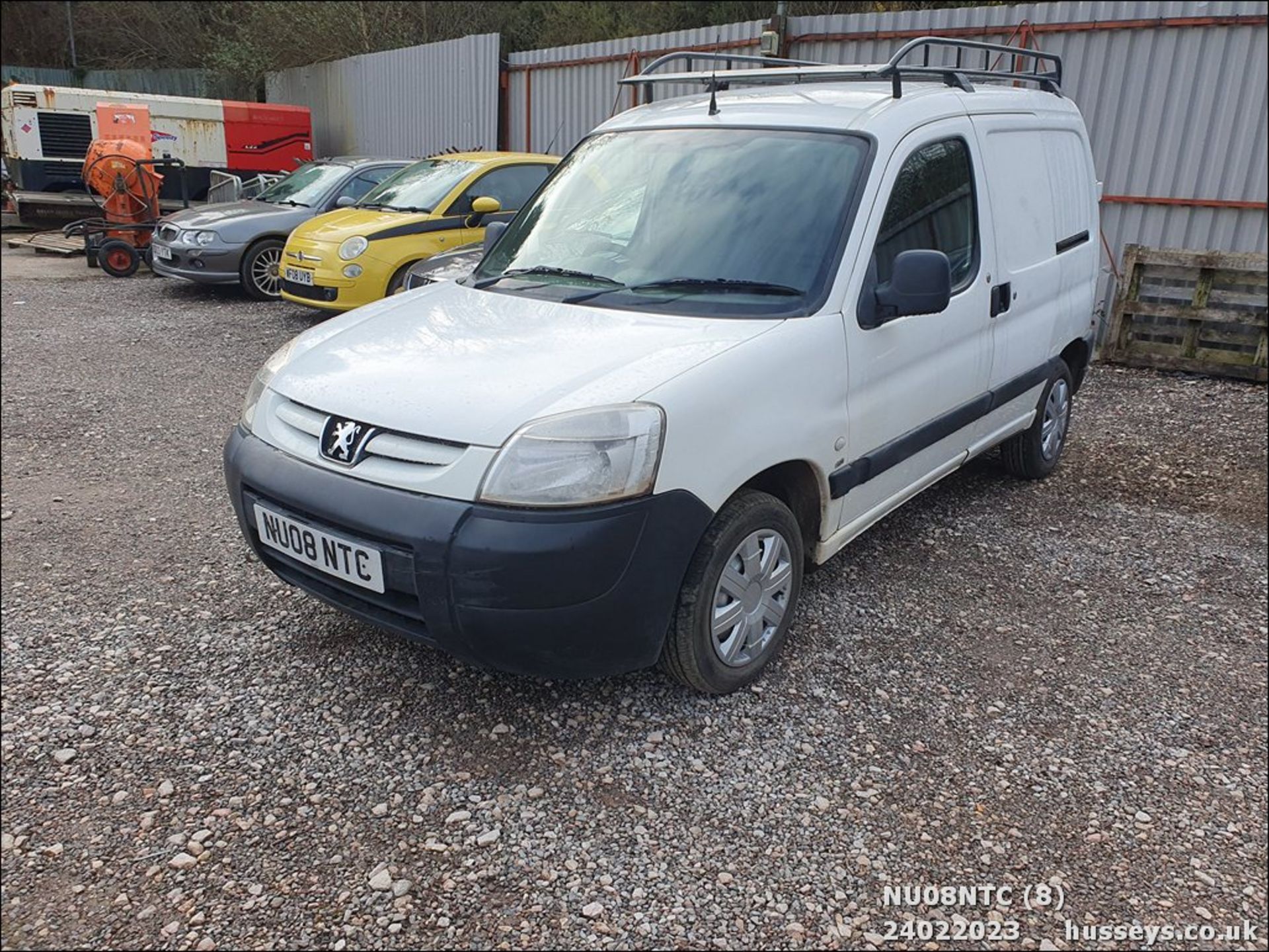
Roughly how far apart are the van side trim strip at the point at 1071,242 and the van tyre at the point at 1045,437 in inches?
23.7

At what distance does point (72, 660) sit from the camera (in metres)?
3.37

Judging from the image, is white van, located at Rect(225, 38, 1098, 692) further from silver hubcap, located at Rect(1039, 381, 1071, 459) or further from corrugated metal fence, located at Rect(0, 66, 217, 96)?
corrugated metal fence, located at Rect(0, 66, 217, 96)

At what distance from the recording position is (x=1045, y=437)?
207 inches

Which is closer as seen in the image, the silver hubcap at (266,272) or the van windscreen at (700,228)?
the van windscreen at (700,228)

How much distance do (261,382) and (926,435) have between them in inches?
98.2

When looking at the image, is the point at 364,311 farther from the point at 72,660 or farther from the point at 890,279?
the point at 890,279

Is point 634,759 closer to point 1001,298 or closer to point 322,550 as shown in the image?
point 322,550

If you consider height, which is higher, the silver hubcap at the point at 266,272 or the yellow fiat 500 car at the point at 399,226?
the yellow fiat 500 car at the point at 399,226

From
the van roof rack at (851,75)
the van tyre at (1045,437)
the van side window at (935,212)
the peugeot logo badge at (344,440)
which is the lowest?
the van tyre at (1045,437)

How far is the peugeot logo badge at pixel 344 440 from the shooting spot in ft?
9.10

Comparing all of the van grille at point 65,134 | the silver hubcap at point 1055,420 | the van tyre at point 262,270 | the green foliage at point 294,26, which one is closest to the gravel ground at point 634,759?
the silver hubcap at point 1055,420

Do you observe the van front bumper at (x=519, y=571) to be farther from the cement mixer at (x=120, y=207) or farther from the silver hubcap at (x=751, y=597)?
the cement mixer at (x=120, y=207)

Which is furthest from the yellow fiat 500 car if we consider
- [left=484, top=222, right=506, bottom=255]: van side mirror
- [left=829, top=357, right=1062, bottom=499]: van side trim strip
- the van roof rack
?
[left=829, top=357, right=1062, bottom=499]: van side trim strip

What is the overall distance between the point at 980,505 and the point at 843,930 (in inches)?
124
